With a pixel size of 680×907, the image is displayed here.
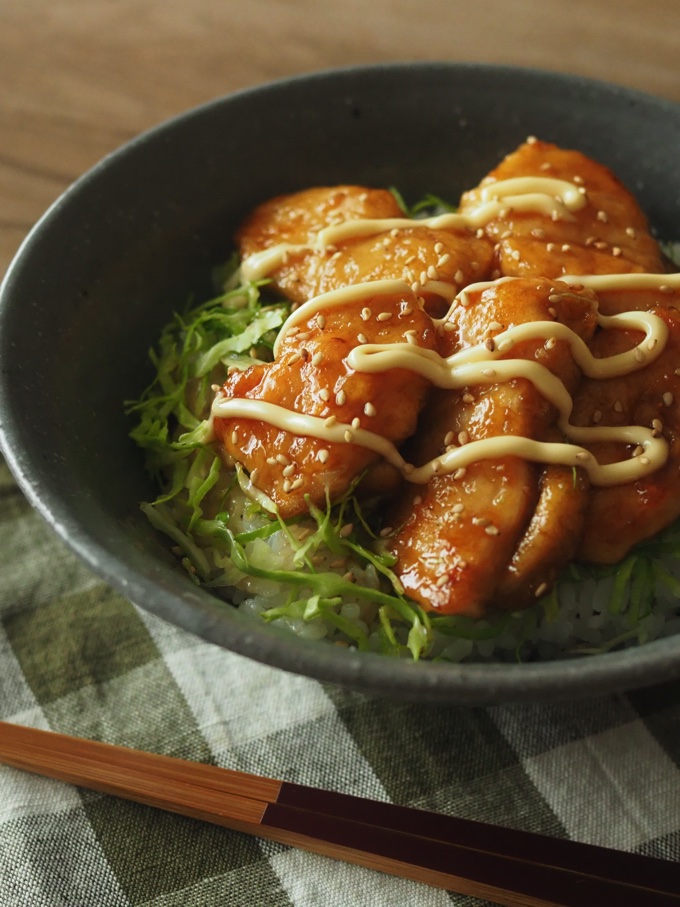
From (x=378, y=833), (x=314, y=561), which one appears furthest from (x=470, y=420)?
(x=378, y=833)

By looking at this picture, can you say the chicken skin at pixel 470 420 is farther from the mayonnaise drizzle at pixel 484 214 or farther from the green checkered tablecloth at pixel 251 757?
the green checkered tablecloth at pixel 251 757

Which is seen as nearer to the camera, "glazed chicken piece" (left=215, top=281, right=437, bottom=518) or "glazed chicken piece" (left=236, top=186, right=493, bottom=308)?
"glazed chicken piece" (left=215, top=281, right=437, bottom=518)

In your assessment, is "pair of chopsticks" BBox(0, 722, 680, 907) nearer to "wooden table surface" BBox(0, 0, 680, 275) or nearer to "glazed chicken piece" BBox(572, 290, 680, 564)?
"glazed chicken piece" BBox(572, 290, 680, 564)

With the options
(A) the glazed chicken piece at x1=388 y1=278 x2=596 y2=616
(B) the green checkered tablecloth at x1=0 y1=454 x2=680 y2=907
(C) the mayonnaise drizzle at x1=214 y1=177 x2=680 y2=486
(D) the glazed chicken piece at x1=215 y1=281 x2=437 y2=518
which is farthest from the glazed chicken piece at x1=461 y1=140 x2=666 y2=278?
(B) the green checkered tablecloth at x1=0 y1=454 x2=680 y2=907

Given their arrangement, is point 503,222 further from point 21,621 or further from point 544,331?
point 21,621

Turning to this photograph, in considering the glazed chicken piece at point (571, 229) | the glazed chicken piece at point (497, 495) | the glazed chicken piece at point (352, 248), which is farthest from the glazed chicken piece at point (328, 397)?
the glazed chicken piece at point (571, 229)

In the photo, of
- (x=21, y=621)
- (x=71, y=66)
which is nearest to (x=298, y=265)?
(x=21, y=621)

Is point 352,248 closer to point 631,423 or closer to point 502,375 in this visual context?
point 502,375

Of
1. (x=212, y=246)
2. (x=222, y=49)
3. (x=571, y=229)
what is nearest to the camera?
(x=571, y=229)
